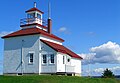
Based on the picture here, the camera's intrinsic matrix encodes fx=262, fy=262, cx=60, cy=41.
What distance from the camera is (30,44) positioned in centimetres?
3947

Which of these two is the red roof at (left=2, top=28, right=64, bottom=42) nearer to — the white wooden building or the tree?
the white wooden building

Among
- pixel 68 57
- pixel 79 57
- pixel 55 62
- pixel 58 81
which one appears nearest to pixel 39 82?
pixel 58 81

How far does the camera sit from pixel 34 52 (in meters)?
38.8

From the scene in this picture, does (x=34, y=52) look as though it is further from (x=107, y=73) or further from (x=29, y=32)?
(x=107, y=73)

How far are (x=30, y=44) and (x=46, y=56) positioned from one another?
3192mm

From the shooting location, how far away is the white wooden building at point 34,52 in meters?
38.3

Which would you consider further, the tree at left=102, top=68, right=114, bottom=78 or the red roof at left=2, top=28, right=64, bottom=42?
the tree at left=102, top=68, right=114, bottom=78

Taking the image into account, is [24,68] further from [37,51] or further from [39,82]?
[39,82]

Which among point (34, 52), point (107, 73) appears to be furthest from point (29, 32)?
point (107, 73)

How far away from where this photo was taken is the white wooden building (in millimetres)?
38344

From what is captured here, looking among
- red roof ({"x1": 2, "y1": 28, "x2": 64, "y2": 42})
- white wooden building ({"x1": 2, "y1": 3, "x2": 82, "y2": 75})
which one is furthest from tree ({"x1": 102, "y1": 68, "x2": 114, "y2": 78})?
red roof ({"x1": 2, "y1": 28, "x2": 64, "y2": 42})

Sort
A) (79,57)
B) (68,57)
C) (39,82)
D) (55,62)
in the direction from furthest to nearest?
(79,57)
(68,57)
(55,62)
(39,82)

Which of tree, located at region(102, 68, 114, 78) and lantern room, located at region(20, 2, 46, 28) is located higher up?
lantern room, located at region(20, 2, 46, 28)

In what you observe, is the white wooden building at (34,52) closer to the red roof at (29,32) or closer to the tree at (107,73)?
the red roof at (29,32)
